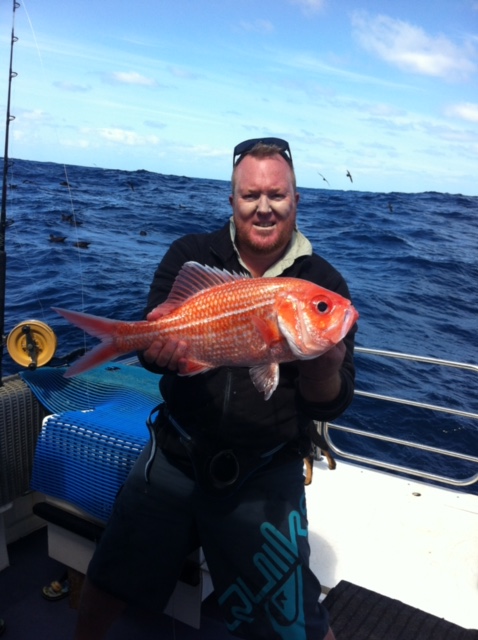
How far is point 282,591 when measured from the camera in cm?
260

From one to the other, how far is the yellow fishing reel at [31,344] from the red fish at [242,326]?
1917 millimetres

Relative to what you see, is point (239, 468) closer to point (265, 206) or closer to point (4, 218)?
point (265, 206)

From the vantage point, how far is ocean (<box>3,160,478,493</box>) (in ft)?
32.0

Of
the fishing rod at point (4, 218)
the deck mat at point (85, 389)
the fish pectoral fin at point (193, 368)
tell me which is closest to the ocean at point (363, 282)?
the fishing rod at point (4, 218)

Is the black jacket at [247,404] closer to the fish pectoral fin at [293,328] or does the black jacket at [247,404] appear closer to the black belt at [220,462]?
the black belt at [220,462]

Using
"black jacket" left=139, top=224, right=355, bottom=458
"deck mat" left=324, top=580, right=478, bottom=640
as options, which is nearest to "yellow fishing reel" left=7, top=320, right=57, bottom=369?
"black jacket" left=139, top=224, right=355, bottom=458

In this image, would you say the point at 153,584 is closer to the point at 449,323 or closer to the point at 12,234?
the point at 449,323

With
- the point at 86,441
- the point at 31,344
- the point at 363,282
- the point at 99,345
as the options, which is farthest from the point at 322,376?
the point at 363,282

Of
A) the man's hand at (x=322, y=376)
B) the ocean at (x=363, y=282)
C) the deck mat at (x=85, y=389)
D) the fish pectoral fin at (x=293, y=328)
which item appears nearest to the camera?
the fish pectoral fin at (x=293, y=328)

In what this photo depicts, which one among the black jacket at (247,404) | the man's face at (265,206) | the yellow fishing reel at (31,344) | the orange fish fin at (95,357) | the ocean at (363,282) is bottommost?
the ocean at (363,282)

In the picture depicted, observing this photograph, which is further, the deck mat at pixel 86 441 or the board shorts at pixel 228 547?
the deck mat at pixel 86 441

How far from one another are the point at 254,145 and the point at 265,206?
1.39 ft

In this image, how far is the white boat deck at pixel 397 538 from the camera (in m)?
3.69

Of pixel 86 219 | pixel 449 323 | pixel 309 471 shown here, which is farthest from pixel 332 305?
pixel 86 219
